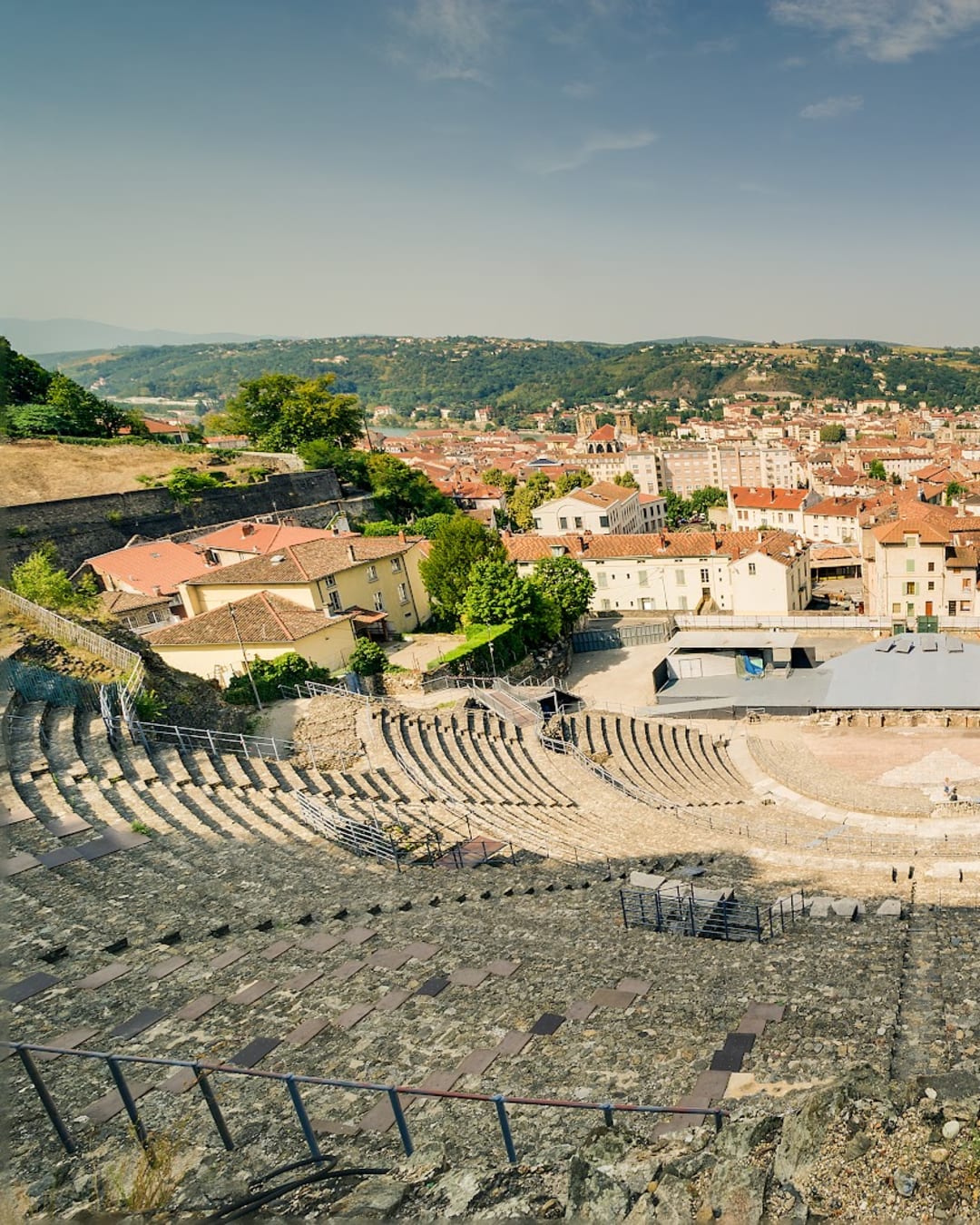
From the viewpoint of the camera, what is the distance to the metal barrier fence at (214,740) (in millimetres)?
17500

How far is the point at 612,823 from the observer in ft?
63.4

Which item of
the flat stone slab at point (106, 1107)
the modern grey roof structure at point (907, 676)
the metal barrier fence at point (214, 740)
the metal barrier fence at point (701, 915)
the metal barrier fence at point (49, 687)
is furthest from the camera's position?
the modern grey roof structure at point (907, 676)

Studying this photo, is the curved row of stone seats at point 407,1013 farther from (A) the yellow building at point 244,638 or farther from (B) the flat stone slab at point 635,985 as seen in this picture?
(A) the yellow building at point 244,638

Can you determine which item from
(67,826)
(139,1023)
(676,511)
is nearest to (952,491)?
(676,511)

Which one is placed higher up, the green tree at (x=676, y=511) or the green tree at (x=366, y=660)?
the green tree at (x=676, y=511)

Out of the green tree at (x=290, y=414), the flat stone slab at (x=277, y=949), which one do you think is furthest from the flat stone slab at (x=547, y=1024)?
the green tree at (x=290, y=414)

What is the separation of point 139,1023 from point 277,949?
2.01 metres

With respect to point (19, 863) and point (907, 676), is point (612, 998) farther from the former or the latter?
point (907, 676)

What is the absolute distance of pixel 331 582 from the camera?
31.9 metres

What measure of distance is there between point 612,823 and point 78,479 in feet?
131

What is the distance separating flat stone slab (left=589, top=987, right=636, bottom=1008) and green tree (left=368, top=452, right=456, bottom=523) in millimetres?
49031

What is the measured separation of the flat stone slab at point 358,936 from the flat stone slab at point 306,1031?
195 centimetres

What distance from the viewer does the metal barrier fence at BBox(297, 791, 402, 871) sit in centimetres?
1404

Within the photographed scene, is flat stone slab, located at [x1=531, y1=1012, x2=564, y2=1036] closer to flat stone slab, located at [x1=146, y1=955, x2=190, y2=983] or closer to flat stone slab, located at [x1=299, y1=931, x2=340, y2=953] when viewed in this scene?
flat stone slab, located at [x1=299, y1=931, x2=340, y2=953]
